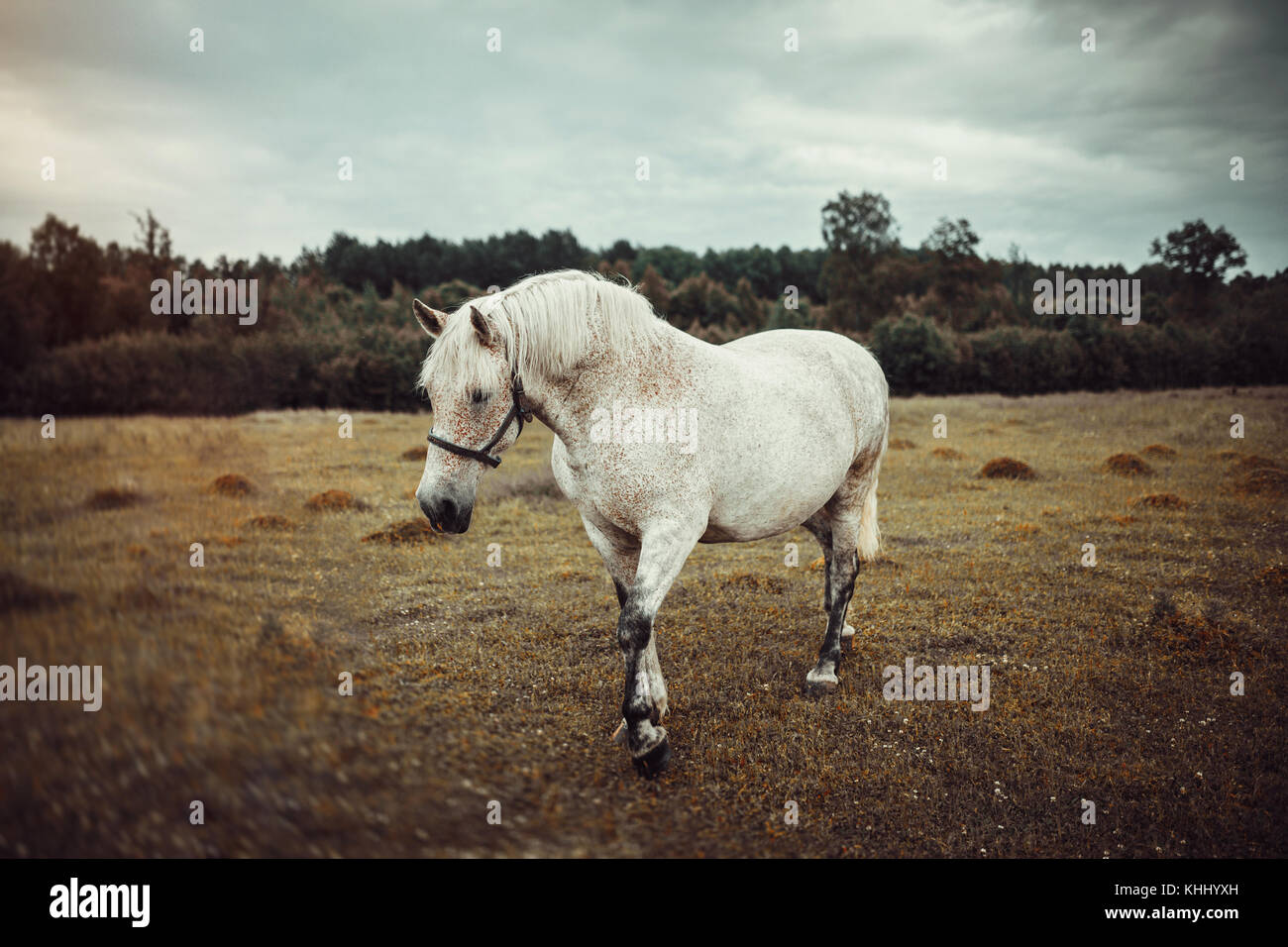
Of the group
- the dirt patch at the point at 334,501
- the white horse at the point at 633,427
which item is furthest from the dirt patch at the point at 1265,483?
the dirt patch at the point at 334,501

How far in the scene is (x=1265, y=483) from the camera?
12.3 meters

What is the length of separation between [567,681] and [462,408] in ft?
9.25

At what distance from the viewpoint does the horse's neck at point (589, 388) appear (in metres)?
3.96

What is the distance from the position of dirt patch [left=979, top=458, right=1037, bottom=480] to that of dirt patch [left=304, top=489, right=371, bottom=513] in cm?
1326

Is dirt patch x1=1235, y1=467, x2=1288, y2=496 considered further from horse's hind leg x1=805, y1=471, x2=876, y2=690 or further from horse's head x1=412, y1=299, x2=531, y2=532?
horse's head x1=412, y1=299, x2=531, y2=532

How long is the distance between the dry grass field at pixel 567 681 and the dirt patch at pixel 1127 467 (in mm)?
3155

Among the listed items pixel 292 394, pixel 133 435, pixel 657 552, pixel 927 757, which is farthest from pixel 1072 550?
pixel 292 394

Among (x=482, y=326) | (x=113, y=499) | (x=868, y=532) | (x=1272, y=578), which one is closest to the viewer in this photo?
(x=113, y=499)

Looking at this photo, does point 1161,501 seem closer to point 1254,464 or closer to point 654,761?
point 1254,464

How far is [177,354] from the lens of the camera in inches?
234

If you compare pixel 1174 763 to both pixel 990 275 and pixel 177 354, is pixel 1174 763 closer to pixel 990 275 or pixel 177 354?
pixel 177 354

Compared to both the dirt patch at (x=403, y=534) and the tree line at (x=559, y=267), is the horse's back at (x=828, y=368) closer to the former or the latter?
the tree line at (x=559, y=267)

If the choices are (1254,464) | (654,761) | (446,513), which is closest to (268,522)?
(446,513)

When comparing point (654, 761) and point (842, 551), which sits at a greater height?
point (842, 551)
